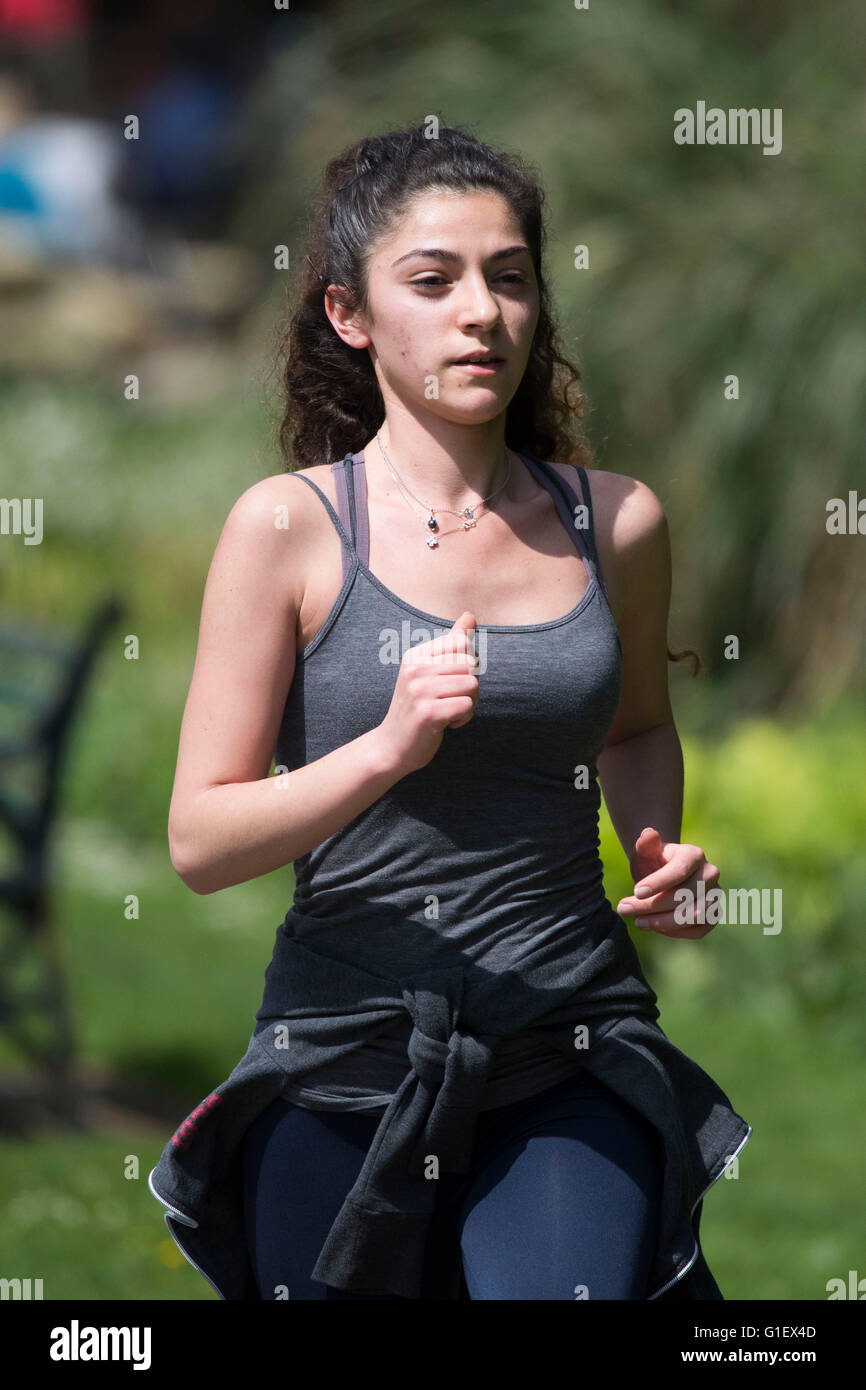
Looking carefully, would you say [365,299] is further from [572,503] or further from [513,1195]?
[513,1195]

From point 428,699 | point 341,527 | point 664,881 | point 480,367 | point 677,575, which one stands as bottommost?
point 664,881

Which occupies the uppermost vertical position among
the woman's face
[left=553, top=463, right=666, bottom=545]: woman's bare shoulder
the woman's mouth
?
the woman's face

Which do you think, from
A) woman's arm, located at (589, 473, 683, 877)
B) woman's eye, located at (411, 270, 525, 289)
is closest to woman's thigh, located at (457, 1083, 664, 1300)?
woman's arm, located at (589, 473, 683, 877)

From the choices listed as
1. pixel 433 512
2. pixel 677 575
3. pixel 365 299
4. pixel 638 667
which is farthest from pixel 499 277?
pixel 677 575

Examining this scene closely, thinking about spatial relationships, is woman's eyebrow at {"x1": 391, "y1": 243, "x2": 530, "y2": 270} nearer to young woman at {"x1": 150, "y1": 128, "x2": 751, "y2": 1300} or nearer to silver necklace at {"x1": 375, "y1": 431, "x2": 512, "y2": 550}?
young woman at {"x1": 150, "y1": 128, "x2": 751, "y2": 1300}

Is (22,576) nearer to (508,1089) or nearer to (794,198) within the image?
(794,198)

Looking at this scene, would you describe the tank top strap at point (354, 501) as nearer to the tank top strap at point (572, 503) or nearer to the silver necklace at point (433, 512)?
Answer: the silver necklace at point (433, 512)

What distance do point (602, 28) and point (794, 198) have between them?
1244 millimetres

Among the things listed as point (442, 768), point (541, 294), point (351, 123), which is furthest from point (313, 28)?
point (442, 768)

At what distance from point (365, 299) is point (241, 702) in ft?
1.79

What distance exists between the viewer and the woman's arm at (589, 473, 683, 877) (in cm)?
221

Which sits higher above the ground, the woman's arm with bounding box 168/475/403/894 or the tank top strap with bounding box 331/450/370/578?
the tank top strap with bounding box 331/450/370/578

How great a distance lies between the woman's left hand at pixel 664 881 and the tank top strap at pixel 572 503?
324 mm

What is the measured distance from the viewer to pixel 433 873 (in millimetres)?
2002
